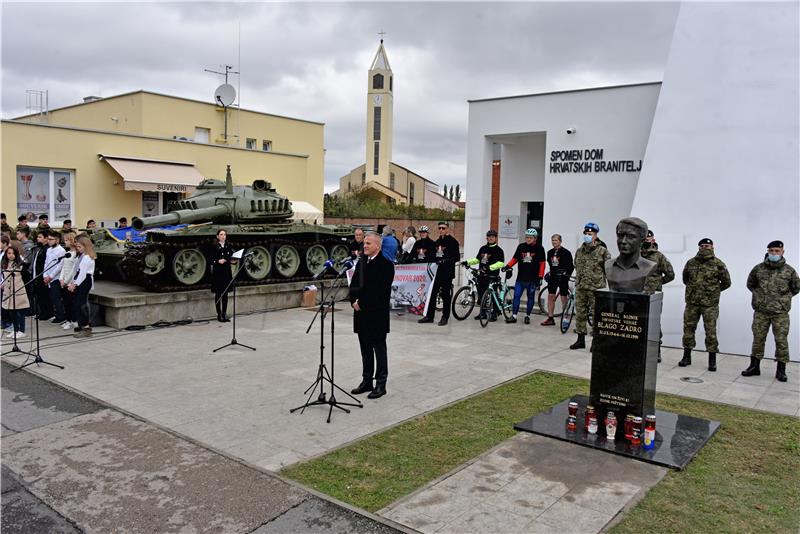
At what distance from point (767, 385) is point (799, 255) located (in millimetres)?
2647

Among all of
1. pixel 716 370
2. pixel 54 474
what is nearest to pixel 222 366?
pixel 54 474

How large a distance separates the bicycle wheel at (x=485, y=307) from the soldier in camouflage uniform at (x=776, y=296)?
4713 millimetres

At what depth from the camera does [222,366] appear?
842 cm

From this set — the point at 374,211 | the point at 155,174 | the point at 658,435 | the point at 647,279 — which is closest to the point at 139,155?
the point at 155,174

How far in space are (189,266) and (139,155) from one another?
10.5m

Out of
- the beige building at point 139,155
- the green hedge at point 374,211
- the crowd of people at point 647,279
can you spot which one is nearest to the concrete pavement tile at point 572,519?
the crowd of people at point 647,279

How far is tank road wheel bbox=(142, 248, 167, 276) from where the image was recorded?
1200 cm

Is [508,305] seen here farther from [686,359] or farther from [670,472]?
[670,472]

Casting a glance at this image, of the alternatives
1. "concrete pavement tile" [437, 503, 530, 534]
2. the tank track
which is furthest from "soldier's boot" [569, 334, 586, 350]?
the tank track

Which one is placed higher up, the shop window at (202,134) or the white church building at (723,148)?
the shop window at (202,134)

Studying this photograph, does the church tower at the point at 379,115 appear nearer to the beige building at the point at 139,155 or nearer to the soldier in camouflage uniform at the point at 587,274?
the beige building at the point at 139,155

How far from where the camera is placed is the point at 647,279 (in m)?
5.93

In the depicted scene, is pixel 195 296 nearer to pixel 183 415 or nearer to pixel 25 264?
pixel 25 264

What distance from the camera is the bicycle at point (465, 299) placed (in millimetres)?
12273
